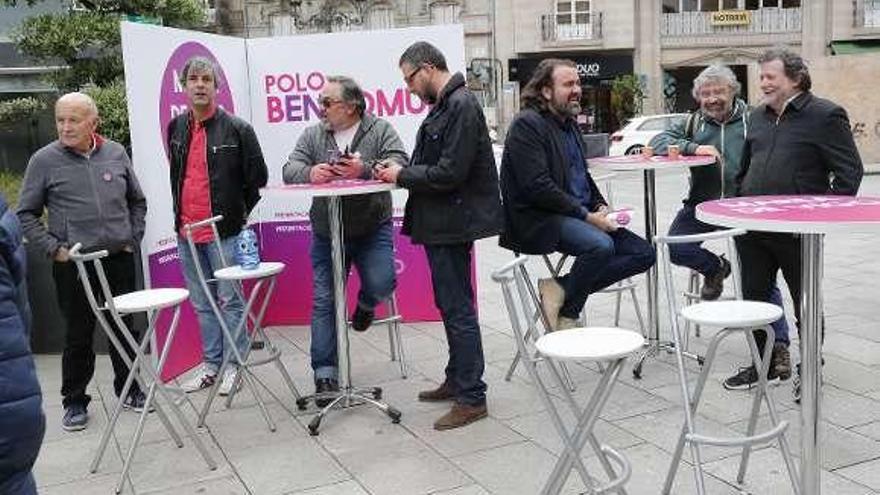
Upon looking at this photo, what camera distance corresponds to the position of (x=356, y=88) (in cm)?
432

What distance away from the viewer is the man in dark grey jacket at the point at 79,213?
4184 mm

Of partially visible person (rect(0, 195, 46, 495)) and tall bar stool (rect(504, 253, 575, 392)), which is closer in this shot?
partially visible person (rect(0, 195, 46, 495))

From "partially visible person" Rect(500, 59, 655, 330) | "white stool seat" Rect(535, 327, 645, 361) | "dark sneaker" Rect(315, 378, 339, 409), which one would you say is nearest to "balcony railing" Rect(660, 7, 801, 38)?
"partially visible person" Rect(500, 59, 655, 330)

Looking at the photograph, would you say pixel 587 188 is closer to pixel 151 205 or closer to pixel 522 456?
pixel 522 456

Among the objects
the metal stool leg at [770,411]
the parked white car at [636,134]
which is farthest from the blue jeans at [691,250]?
the parked white car at [636,134]

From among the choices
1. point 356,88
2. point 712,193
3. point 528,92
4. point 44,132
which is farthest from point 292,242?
point 44,132

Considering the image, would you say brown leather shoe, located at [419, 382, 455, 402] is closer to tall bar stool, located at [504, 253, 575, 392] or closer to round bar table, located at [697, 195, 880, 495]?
tall bar stool, located at [504, 253, 575, 392]

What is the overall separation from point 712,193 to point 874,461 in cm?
184

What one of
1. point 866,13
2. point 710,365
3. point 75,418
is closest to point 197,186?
point 75,418

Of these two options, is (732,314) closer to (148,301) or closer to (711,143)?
(711,143)

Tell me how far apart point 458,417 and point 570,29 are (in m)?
27.9

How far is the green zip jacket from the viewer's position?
470cm

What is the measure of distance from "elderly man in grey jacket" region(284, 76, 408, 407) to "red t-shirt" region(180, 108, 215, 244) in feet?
1.92

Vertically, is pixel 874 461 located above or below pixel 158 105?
below
